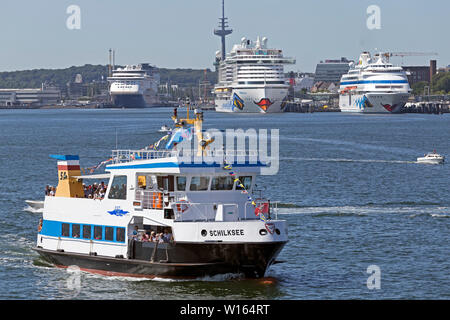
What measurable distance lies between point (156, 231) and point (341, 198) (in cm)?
2554

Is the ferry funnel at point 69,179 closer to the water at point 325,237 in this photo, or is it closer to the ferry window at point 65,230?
the ferry window at point 65,230

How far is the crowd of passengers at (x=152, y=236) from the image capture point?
29.9 m

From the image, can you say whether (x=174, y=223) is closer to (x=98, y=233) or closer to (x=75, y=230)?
(x=98, y=233)

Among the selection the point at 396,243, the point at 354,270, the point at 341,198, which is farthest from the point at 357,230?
the point at 341,198

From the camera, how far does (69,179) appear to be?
34156 mm

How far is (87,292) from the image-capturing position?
29938 mm

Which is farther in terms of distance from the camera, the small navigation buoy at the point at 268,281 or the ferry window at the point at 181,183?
the ferry window at the point at 181,183

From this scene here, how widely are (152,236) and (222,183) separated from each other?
307 centimetres

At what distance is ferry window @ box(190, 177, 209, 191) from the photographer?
101ft

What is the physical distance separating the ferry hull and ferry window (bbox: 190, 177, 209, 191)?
2.31 metres

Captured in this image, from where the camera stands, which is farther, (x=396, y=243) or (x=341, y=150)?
(x=341, y=150)

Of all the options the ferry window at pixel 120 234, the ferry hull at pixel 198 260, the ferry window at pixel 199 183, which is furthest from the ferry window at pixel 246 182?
the ferry window at pixel 120 234

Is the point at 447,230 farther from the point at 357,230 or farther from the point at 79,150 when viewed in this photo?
the point at 79,150

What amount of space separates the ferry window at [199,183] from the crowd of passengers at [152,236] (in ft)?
5.96
